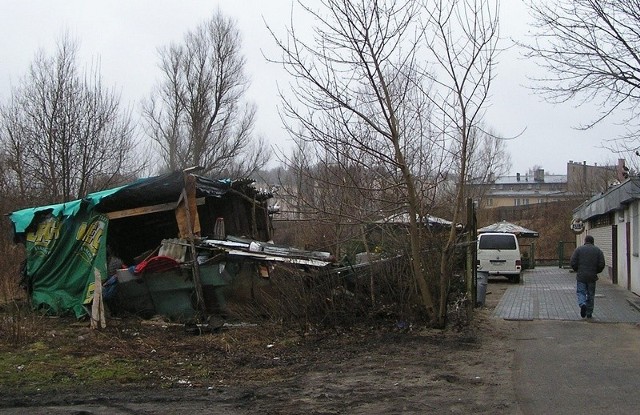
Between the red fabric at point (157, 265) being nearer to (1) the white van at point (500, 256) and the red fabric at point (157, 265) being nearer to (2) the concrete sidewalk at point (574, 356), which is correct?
(2) the concrete sidewalk at point (574, 356)

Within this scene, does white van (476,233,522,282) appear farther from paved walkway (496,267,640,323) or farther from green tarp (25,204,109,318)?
green tarp (25,204,109,318)

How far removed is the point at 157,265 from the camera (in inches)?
519

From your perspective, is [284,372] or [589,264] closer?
[284,372]

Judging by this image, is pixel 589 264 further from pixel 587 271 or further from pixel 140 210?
pixel 140 210

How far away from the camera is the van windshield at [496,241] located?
25625 millimetres

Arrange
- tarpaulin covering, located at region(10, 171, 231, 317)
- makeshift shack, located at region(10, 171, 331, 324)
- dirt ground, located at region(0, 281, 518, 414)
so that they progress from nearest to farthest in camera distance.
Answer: dirt ground, located at region(0, 281, 518, 414) < makeshift shack, located at region(10, 171, 331, 324) < tarpaulin covering, located at region(10, 171, 231, 317)

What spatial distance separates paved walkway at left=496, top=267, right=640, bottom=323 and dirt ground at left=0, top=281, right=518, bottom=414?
211cm

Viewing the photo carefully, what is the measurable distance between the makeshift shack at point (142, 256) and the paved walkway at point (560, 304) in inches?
195

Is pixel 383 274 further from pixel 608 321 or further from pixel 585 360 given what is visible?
pixel 608 321

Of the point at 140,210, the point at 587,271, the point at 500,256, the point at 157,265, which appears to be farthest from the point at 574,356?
the point at 500,256

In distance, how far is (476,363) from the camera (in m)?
9.13

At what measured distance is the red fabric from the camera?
1313 cm

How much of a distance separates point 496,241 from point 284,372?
18513mm

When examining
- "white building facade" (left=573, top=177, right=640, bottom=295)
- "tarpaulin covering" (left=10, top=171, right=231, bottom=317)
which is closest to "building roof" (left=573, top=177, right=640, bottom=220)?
"white building facade" (left=573, top=177, right=640, bottom=295)
